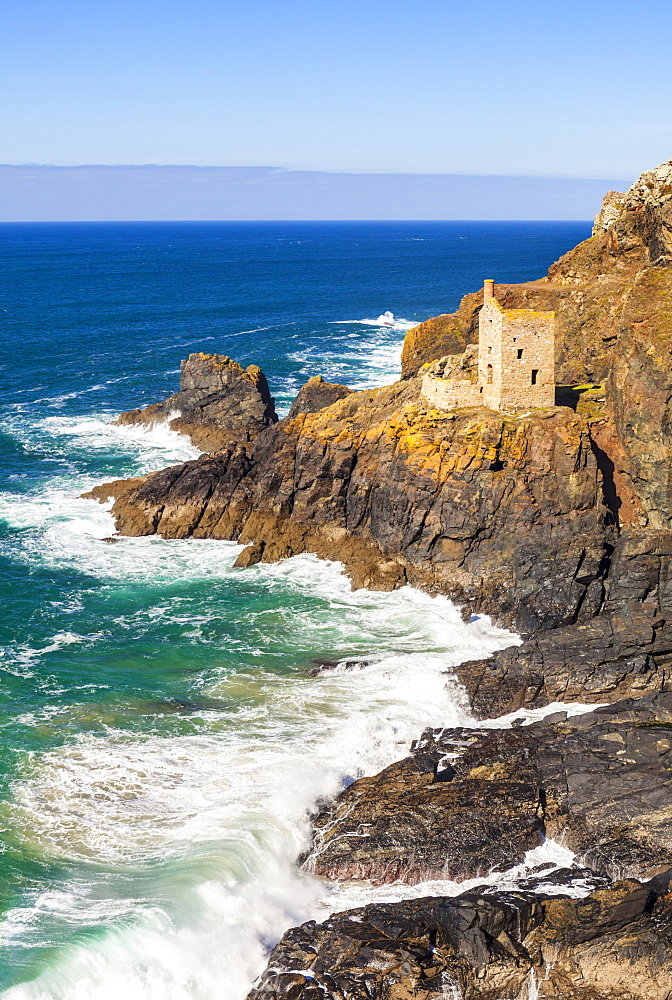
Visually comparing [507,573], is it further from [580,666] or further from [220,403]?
[220,403]

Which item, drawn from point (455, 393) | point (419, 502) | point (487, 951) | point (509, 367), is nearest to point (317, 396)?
point (455, 393)

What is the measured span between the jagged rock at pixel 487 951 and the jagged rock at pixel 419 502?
19.0 metres

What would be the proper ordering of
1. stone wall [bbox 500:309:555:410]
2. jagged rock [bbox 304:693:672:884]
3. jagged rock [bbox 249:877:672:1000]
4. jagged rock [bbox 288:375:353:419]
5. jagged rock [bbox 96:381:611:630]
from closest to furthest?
jagged rock [bbox 249:877:672:1000]
jagged rock [bbox 304:693:672:884]
jagged rock [bbox 96:381:611:630]
stone wall [bbox 500:309:555:410]
jagged rock [bbox 288:375:353:419]

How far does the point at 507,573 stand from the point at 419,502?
6.42m

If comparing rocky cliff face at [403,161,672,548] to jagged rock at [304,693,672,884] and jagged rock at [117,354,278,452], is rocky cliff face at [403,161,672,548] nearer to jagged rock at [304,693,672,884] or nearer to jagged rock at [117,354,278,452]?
jagged rock at [117,354,278,452]

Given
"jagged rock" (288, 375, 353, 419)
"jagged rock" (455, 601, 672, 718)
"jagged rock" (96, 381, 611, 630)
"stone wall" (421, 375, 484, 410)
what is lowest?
"jagged rock" (455, 601, 672, 718)

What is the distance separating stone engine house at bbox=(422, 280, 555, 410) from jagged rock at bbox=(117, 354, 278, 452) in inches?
889

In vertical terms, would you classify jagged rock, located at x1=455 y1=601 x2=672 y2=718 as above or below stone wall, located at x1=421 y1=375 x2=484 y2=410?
below

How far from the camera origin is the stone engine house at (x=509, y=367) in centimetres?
5141

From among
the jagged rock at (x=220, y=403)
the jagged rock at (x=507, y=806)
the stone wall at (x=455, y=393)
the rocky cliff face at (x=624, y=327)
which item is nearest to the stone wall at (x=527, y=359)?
the stone wall at (x=455, y=393)

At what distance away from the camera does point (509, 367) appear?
51.9 m

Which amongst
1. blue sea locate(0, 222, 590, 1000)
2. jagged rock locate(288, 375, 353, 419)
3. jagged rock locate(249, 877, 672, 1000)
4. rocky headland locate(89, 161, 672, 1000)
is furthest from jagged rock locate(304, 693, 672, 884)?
jagged rock locate(288, 375, 353, 419)

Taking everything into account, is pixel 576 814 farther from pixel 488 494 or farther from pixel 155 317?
pixel 155 317

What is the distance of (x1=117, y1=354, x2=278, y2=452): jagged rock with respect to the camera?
242 feet
